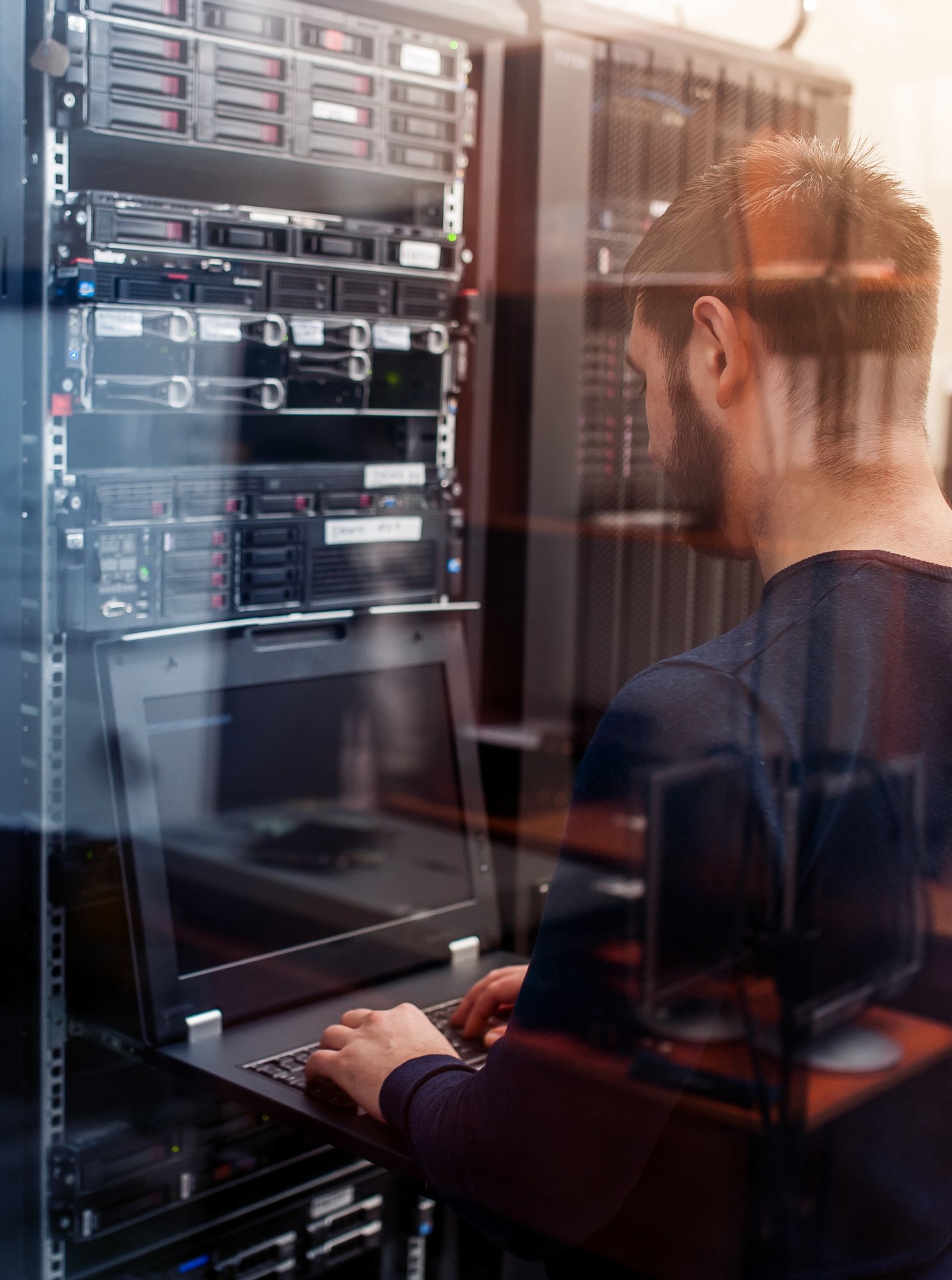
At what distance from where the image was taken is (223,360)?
1614 millimetres

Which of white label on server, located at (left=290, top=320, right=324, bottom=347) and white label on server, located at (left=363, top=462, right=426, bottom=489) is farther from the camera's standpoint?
white label on server, located at (left=363, top=462, right=426, bottom=489)

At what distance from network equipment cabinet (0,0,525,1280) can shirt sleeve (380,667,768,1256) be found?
2.00 feet

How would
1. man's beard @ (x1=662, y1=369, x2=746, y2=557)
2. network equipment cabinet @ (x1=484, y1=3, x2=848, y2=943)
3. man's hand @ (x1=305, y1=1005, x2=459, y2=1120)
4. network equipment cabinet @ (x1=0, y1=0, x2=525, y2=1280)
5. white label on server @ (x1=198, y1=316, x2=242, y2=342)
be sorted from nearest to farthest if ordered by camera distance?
1. man's beard @ (x1=662, y1=369, x2=746, y2=557)
2. man's hand @ (x1=305, y1=1005, x2=459, y2=1120)
3. network equipment cabinet @ (x1=0, y1=0, x2=525, y2=1280)
4. white label on server @ (x1=198, y1=316, x2=242, y2=342)
5. network equipment cabinet @ (x1=484, y1=3, x2=848, y2=943)

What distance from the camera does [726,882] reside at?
0.98 m

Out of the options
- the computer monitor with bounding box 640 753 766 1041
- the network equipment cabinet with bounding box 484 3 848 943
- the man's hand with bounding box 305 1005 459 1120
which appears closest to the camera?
the computer monitor with bounding box 640 753 766 1041

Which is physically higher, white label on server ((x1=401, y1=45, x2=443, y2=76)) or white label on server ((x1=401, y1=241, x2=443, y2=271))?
white label on server ((x1=401, y1=45, x2=443, y2=76))

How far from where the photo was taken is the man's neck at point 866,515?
3.32 ft

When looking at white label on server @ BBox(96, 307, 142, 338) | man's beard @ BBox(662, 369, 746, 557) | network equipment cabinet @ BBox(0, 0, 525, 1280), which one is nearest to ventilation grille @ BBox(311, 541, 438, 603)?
network equipment cabinet @ BBox(0, 0, 525, 1280)

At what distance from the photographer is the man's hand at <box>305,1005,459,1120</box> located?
4.08ft

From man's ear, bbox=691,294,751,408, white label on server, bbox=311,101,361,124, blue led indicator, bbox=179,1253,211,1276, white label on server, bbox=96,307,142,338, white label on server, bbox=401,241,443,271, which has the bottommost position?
blue led indicator, bbox=179,1253,211,1276

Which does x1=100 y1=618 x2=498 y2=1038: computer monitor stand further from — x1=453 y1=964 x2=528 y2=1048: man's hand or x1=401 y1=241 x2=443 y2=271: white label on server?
x1=401 y1=241 x2=443 y2=271: white label on server

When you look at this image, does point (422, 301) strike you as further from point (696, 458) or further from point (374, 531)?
point (696, 458)

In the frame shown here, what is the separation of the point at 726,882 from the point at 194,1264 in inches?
41.5

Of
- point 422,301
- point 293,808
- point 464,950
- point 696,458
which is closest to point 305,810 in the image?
point 293,808
